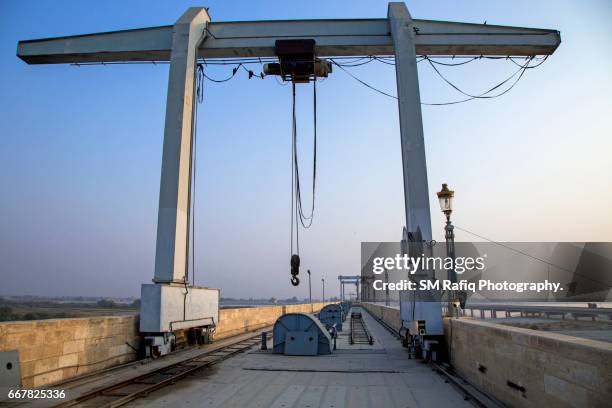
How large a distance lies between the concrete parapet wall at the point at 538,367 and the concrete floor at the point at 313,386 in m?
0.81

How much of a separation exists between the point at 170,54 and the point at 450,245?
454 inches

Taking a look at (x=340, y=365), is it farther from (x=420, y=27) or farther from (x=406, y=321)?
(x=420, y=27)

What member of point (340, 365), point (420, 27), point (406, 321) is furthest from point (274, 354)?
point (420, 27)

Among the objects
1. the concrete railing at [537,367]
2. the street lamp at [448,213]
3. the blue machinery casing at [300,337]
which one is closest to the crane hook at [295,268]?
the blue machinery casing at [300,337]

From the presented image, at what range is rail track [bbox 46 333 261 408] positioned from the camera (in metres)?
7.60

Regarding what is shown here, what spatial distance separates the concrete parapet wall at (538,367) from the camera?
4.44 m

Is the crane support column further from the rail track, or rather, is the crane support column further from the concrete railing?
the concrete railing

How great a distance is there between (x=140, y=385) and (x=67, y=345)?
2.11m

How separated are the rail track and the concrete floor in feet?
0.80

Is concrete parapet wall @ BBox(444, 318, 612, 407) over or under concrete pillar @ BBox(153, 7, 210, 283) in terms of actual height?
under

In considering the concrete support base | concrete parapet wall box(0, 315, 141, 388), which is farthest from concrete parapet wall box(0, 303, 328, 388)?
the concrete support base

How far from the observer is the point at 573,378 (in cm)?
483

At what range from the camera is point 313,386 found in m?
Result: 9.05

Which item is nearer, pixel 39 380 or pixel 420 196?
pixel 39 380
